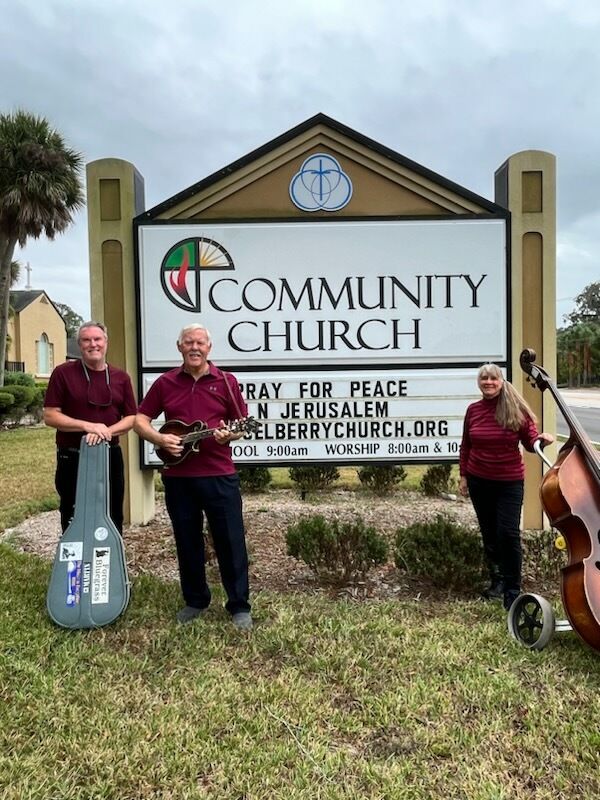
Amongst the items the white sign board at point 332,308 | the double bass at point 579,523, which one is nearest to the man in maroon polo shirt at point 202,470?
the double bass at point 579,523

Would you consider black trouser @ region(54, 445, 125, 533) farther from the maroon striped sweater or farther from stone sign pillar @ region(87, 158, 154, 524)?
the maroon striped sweater

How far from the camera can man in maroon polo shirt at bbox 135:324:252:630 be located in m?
3.67

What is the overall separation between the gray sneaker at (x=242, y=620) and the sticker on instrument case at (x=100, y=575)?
31.6 inches

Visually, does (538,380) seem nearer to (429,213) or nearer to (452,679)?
(452,679)

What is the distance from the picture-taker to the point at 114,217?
617 cm

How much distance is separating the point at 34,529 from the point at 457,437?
4556 mm

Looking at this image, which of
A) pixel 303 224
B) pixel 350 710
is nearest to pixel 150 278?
pixel 303 224

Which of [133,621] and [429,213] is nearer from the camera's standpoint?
[133,621]

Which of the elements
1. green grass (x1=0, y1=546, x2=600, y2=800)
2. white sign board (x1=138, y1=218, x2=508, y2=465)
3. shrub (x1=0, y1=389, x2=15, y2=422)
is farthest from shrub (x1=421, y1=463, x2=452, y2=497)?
shrub (x1=0, y1=389, x2=15, y2=422)

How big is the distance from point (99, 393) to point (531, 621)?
2.99 metres

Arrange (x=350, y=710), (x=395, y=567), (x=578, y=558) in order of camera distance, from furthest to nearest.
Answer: (x=395, y=567) → (x=578, y=558) → (x=350, y=710)

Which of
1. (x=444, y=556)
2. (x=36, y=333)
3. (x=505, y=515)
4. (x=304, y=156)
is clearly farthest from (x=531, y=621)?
(x=36, y=333)

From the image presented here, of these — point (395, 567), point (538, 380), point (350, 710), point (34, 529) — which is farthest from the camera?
point (34, 529)

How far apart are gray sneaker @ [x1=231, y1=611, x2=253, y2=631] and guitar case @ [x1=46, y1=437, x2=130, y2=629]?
27.2 inches
